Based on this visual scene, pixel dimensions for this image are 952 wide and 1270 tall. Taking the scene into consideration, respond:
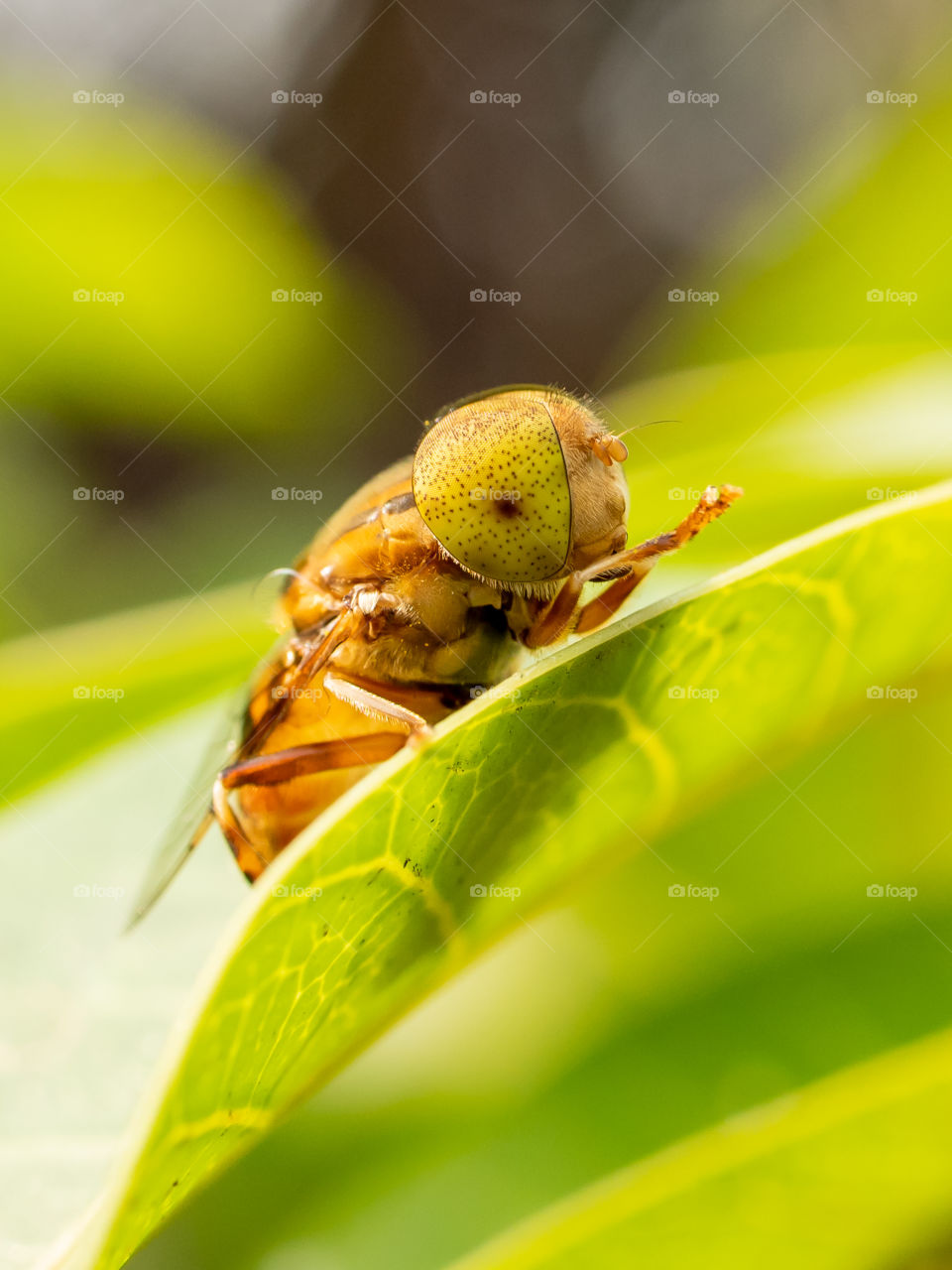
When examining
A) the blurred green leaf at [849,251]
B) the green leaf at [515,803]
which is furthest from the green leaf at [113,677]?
the blurred green leaf at [849,251]

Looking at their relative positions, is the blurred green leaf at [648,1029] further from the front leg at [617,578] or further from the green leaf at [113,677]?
the green leaf at [113,677]

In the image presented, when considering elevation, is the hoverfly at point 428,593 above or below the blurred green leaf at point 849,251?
below

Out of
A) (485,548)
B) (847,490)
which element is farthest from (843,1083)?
(847,490)

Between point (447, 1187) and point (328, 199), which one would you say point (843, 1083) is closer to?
point (447, 1187)

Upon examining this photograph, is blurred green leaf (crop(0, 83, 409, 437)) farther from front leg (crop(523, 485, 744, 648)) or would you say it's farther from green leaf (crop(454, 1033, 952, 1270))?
green leaf (crop(454, 1033, 952, 1270))

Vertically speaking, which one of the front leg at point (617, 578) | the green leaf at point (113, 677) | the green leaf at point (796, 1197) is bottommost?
the green leaf at point (113, 677)

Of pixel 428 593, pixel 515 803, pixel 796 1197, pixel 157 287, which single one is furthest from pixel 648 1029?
pixel 157 287

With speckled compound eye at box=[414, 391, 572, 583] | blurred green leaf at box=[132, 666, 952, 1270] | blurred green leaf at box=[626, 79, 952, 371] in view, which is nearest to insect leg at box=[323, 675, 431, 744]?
speckled compound eye at box=[414, 391, 572, 583]
